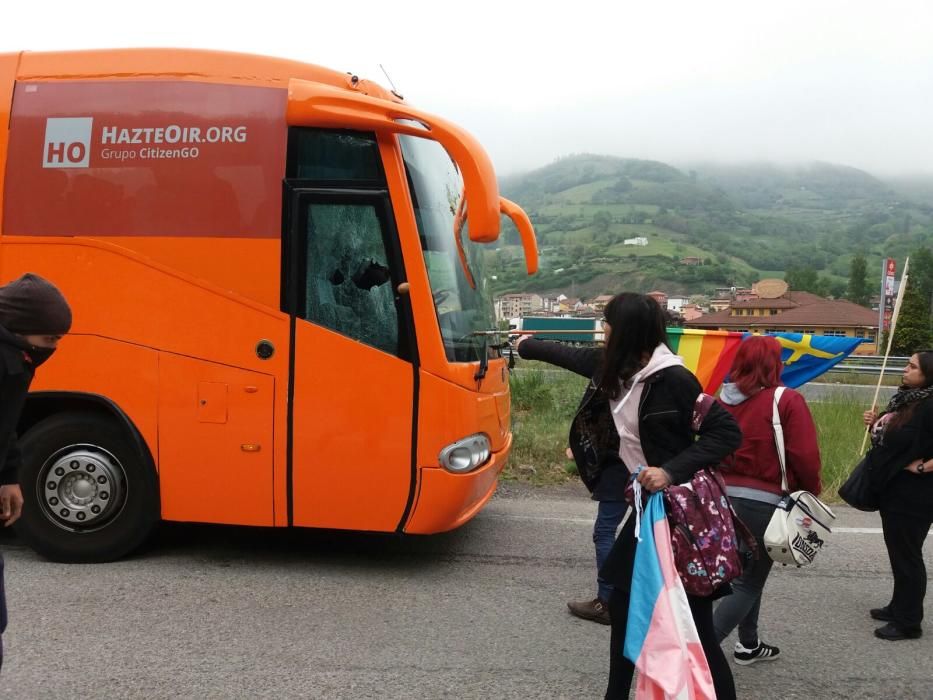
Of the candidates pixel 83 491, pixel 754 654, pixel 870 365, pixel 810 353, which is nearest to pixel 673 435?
pixel 754 654

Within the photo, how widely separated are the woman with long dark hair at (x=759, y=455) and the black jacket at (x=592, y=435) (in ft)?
2.06

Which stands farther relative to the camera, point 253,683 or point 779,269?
point 779,269

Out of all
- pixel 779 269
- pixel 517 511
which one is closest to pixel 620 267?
pixel 779 269

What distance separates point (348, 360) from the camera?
4609 millimetres

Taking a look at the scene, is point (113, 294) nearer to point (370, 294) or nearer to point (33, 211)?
point (33, 211)

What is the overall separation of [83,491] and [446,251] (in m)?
2.64

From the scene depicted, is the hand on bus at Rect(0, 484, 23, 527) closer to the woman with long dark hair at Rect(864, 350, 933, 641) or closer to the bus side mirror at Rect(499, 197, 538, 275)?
the bus side mirror at Rect(499, 197, 538, 275)

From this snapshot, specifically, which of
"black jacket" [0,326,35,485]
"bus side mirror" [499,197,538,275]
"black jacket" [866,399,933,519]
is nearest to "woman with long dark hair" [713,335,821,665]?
"black jacket" [866,399,933,519]

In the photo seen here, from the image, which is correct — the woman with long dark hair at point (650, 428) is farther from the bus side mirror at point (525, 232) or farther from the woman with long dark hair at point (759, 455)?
the bus side mirror at point (525, 232)

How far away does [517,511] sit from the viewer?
21.7ft

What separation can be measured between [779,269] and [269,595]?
11311cm

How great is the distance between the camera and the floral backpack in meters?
2.88

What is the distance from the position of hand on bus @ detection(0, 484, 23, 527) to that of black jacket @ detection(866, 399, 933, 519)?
4.06 m

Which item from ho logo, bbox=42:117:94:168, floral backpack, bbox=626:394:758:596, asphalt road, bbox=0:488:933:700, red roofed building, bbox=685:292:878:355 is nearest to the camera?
floral backpack, bbox=626:394:758:596
